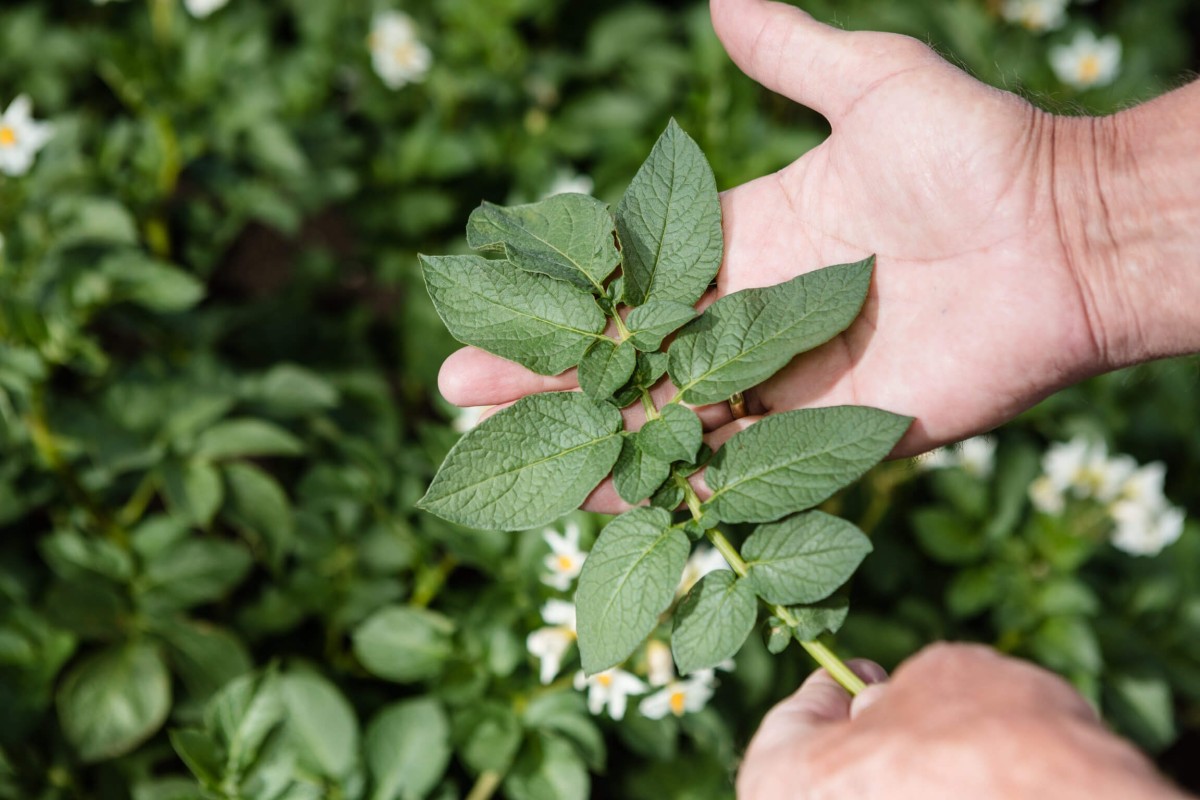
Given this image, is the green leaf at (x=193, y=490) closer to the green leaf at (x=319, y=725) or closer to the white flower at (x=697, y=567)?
the green leaf at (x=319, y=725)

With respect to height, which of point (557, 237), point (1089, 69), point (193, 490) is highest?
A: point (557, 237)

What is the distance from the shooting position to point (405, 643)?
1.67 m

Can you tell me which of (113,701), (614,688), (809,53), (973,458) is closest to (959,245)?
(809,53)

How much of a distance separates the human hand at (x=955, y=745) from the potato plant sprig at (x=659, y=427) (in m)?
0.13

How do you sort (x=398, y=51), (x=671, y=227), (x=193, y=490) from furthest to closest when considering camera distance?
(x=398, y=51), (x=193, y=490), (x=671, y=227)

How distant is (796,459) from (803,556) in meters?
0.11

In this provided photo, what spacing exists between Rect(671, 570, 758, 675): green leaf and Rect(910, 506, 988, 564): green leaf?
3.32ft

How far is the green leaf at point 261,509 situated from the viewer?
5.98 feet

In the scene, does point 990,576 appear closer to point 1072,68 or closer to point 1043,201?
point 1043,201

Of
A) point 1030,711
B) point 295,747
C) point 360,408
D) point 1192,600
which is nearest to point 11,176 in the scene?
point 360,408

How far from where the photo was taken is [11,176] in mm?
2059

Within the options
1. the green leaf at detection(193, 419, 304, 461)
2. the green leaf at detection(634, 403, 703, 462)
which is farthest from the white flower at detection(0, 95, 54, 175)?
the green leaf at detection(634, 403, 703, 462)

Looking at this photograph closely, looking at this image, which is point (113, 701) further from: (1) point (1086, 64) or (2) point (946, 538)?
(1) point (1086, 64)

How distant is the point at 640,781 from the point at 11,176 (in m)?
1.72
